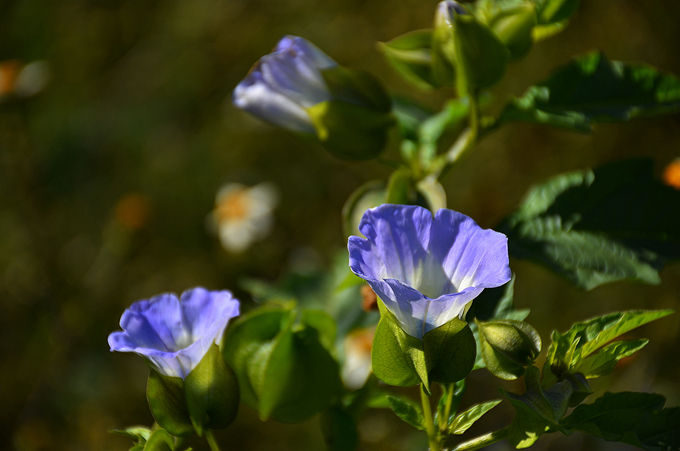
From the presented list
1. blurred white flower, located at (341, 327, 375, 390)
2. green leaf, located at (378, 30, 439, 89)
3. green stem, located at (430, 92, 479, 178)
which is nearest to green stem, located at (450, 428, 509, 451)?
green stem, located at (430, 92, 479, 178)

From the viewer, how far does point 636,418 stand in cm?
46

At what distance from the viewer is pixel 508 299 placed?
541 millimetres

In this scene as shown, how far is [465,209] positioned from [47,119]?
1.59 metres

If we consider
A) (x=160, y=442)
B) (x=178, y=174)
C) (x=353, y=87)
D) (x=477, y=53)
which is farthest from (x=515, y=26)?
(x=178, y=174)

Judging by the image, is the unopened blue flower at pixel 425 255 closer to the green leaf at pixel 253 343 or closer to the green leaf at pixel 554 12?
the green leaf at pixel 253 343

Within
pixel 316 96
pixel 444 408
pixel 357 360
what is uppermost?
pixel 316 96

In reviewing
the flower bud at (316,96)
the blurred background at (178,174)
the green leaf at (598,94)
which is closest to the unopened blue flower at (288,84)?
the flower bud at (316,96)

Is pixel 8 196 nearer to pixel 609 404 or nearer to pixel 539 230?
pixel 539 230

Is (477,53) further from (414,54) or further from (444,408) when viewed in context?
(444,408)

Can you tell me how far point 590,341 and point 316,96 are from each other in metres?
0.39

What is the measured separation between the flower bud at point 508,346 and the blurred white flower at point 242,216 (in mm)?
1407

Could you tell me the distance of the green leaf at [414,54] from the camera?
0.68 m

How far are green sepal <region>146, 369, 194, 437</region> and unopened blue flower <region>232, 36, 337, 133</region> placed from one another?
33cm

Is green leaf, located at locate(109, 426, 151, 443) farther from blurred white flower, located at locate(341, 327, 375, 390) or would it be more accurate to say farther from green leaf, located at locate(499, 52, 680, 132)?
blurred white flower, located at locate(341, 327, 375, 390)
